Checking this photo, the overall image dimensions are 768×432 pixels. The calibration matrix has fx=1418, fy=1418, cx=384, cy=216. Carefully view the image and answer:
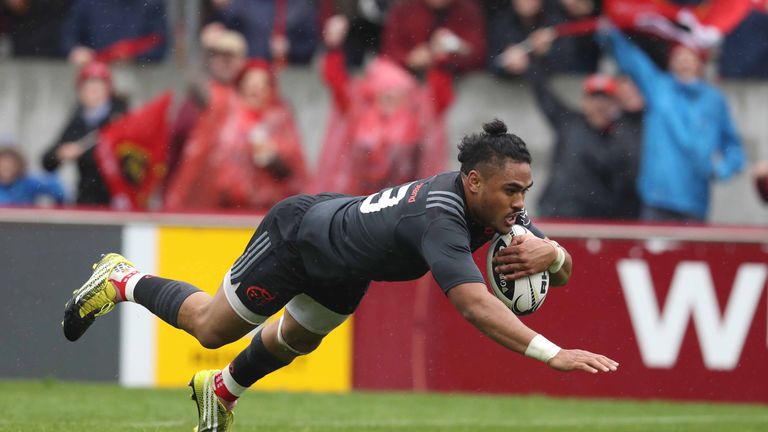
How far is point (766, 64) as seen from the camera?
11938 mm

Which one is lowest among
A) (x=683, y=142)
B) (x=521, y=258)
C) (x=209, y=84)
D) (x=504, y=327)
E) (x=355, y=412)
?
(x=355, y=412)

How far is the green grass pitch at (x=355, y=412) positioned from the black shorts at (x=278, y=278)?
1.46 meters

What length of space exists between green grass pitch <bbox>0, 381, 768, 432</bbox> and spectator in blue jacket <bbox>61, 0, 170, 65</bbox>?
3.35 meters

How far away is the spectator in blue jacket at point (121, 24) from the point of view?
12414mm

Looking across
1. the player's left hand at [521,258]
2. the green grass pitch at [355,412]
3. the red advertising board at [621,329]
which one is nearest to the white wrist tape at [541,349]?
the player's left hand at [521,258]

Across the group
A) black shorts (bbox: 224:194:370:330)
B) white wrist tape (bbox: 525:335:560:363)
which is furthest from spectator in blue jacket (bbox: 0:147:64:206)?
white wrist tape (bbox: 525:335:560:363)

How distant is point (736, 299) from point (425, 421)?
278 cm

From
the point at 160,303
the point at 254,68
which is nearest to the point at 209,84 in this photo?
the point at 254,68

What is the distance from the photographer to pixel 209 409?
24.2 ft

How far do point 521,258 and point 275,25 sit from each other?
6.30 m

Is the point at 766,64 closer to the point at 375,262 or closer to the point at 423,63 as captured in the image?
the point at 423,63

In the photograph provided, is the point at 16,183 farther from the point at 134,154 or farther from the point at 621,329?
the point at 621,329

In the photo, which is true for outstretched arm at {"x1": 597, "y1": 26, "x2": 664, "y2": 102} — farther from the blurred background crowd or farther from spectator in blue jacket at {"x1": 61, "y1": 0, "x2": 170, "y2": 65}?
spectator in blue jacket at {"x1": 61, "y1": 0, "x2": 170, "y2": 65}

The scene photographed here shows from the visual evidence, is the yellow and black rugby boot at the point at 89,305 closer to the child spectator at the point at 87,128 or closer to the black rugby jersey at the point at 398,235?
the black rugby jersey at the point at 398,235
